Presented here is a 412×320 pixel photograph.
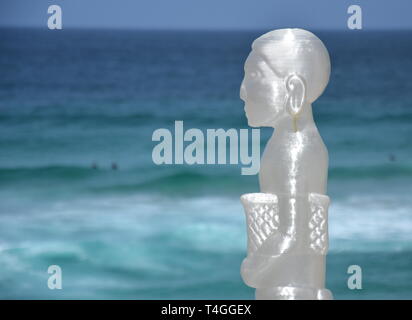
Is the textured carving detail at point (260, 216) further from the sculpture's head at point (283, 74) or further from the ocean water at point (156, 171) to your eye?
the ocean water at point (156, 171)

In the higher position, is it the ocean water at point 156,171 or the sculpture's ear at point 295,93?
the ocean water at point 156,171

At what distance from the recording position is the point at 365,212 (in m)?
17.3

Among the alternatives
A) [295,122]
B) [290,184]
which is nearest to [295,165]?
[290,184]

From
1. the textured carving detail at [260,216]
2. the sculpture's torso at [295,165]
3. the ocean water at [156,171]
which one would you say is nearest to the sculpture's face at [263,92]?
the sculpture's torso at [295,165]

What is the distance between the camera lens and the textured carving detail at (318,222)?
23.0 ft

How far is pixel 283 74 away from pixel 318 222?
2.57 ft

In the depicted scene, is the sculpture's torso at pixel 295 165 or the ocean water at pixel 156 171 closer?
the sculpture's torso at pixel 295 165

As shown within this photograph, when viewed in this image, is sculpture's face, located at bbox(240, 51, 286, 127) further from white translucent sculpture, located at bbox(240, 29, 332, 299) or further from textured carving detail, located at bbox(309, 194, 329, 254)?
textured carving detail, located at bbox(309, 194, 329, 254)

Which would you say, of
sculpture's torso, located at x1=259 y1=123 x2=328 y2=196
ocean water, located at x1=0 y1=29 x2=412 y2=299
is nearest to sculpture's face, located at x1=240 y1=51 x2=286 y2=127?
sculpture's torso, located at x1=259 y1=123 x2=328 y2=196

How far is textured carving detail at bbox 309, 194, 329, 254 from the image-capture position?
7000 millimetres

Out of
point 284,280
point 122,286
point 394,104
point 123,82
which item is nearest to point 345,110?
point 394,104

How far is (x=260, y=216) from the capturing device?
7.06m

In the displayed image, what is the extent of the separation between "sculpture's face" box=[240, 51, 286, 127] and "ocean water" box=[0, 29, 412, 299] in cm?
680

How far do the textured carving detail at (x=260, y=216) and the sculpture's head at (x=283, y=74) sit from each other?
41cm
